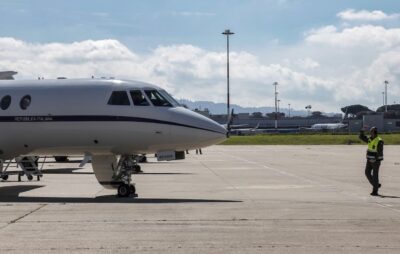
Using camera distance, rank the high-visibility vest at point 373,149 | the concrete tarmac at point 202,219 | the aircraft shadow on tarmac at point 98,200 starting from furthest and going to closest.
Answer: the high-visibility vest at point 373,149 < the aircraft shadow on tarmac at point 98,200 < the concrete tarmac at point 202,219

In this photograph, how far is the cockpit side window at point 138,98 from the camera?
1745 centimetres

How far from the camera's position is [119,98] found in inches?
690

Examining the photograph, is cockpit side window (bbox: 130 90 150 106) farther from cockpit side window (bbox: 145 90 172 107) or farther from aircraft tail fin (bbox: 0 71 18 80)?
aircraft tail fin (bbox: 0 71 18 80)

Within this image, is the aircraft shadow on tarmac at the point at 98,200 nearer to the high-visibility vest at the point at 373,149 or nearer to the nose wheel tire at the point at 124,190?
the nose wheel tire at the point at 124,190

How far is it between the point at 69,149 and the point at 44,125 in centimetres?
103

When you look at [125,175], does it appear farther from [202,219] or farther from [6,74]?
[6,74]

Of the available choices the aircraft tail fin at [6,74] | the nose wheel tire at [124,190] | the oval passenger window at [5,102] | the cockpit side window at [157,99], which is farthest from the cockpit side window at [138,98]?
the aircraft tail fin at [6,74]

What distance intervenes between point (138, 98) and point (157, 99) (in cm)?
55

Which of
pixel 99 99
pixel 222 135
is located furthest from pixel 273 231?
pixel 99 99

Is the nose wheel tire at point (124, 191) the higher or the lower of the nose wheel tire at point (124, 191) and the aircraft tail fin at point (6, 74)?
the lower

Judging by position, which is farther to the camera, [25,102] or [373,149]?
[373,149]

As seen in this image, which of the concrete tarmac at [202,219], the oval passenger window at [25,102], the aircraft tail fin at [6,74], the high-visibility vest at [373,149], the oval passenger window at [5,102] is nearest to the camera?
the concrete tarmac at [202,219]

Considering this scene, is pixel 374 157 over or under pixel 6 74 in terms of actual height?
under

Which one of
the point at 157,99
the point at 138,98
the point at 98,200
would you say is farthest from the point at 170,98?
the point at 98,200
